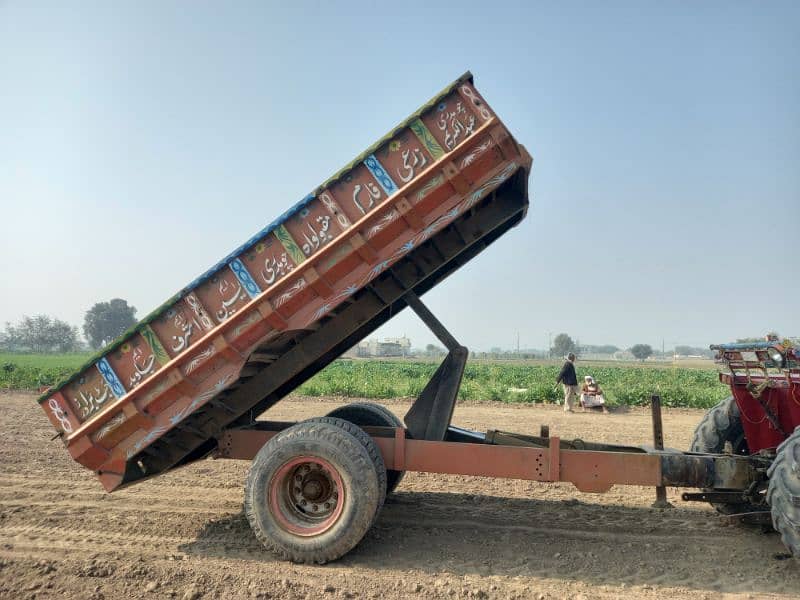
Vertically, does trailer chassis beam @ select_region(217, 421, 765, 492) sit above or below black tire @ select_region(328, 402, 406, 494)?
below

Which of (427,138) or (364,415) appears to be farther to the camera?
(364,415)

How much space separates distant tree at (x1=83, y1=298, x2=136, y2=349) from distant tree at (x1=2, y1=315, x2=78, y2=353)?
3085 millimetres

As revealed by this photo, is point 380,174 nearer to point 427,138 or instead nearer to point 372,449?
point 427,138

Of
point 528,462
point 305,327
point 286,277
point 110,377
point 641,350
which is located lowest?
point 641,350

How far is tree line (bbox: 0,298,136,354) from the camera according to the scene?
113375mm

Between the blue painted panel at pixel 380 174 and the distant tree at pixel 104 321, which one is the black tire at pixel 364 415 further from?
the distant tree at pixel 104 321

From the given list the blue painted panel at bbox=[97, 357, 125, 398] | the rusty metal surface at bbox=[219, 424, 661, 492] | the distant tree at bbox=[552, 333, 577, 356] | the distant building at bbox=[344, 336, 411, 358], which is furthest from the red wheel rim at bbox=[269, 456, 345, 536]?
the distant tree at bbox=[552, 333, 577, 356]

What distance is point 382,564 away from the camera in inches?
183

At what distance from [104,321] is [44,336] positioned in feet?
35.2

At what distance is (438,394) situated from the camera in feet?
18.4

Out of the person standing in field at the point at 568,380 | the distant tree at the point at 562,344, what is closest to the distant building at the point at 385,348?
the distant tree at the point at 562,344

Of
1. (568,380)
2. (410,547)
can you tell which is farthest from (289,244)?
(568,380)

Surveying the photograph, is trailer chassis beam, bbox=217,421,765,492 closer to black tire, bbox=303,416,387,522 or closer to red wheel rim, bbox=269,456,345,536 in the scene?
black tire, bbox=303,416,387,522

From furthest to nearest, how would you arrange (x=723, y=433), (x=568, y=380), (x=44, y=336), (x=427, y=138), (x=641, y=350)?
1. (x=641, y=350)
2. (x=44, y=336)
3. (x=568, y=380)
4. (x=723, y=433)
5. (x=427, y=138)
